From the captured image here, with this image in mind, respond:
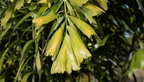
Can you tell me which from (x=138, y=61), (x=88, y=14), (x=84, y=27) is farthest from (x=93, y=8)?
(x=138, y=61)

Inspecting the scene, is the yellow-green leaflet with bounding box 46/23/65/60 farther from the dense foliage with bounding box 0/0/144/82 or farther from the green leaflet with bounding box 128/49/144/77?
the green leaflet with bounding box 128/49/144/77

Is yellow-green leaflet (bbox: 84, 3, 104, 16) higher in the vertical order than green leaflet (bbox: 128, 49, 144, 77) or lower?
higher

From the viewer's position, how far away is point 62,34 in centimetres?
140

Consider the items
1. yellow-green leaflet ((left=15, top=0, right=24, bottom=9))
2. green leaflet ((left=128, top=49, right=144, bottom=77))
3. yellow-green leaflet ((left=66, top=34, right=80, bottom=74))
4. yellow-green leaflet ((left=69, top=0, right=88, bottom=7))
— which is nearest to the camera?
yellow-green leaflet ((left=66, top=34, right=80, bottom=74))

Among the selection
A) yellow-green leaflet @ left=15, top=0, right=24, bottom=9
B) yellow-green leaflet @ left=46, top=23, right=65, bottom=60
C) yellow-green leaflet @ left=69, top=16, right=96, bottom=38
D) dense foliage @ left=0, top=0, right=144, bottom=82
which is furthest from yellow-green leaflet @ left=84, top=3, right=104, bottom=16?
yellow-green leaflet @ left=15, top=0, right=24, bottom=9

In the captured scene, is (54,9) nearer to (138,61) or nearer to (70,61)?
(70,61)

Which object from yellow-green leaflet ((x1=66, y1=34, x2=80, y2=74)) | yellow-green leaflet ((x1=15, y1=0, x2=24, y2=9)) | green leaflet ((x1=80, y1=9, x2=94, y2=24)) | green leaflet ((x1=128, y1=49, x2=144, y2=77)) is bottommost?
green leaflet ((x1=128, y1=49, x2=144, y2=77))

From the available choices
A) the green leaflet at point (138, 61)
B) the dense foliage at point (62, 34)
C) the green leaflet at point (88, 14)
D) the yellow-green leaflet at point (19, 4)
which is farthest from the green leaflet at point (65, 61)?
the green leaflet at point (138, 61)

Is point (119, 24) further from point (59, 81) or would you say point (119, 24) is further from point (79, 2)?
point (79, 2)

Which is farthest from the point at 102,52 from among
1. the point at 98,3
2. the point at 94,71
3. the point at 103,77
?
the point at 98,3

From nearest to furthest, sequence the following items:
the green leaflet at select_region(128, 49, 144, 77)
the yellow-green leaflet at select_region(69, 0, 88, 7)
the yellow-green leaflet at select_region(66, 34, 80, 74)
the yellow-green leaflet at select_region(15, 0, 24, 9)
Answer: the yellow-green leaflet at select_region(66, 34, 80, 74) < the yellow-green leaflet at select_region(69, 0, 88, 7) < the yellow-green leaflet at select_region(15, 0, 24, 9) < the green leaflet at select_region(128, 49, 144, 77)

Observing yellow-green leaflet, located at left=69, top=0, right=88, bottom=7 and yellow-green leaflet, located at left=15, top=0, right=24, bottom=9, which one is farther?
yellow-green leaflet, located at left=15, top=0, right=24, bottom=9

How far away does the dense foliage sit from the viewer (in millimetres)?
1354

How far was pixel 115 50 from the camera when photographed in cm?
338
